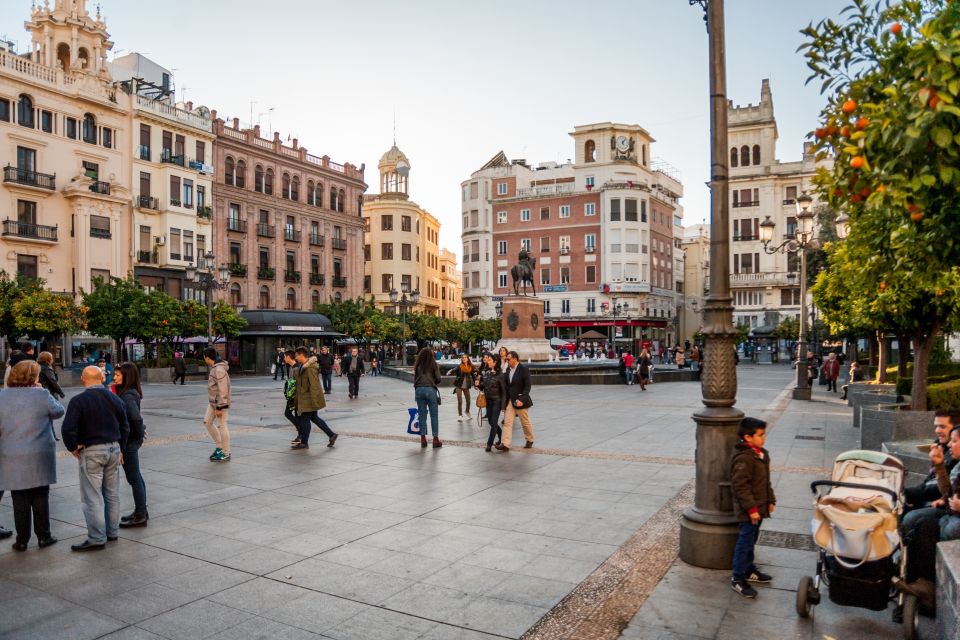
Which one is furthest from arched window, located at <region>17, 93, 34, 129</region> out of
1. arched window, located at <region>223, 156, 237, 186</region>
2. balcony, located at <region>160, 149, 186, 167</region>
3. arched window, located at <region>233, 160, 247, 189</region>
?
arched window, located at <region>233, 160, 247, 189</region>

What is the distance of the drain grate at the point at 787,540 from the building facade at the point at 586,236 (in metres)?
59.8

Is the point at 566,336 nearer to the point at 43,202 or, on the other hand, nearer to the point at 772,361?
the point at 772,361

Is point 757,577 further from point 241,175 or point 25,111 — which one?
point 241,175

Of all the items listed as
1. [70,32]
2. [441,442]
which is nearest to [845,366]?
[441,442]

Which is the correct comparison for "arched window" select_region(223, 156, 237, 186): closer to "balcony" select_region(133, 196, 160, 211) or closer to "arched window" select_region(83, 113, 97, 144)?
"balcony" select_region(133, 196, 160, 211)

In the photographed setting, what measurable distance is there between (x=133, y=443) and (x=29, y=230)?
37727 mm

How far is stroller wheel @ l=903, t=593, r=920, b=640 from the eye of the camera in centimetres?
446

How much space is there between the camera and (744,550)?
5.41 meters

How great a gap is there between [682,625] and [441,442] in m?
8.27

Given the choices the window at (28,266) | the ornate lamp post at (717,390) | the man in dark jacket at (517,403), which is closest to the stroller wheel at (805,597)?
the ornate lamp post at (717,390)

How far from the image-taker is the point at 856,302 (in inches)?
616

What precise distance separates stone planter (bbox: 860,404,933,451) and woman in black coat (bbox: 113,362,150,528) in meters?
9.85

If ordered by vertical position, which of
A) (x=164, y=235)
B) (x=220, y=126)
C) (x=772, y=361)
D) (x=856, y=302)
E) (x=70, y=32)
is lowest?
(x=772, y=361)

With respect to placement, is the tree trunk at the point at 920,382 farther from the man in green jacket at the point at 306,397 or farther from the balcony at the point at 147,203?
the balcony at the point at 147,203
